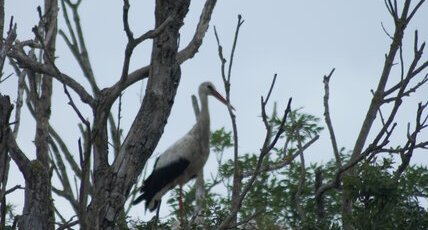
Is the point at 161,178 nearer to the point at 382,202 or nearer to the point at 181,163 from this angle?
the point at 181,163

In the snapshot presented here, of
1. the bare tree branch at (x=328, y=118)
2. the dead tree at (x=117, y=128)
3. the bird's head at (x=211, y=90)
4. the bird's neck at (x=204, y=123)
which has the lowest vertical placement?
the dead tree at (x=117, y=128)

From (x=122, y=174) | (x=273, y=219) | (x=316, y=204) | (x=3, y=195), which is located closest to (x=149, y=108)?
(x=122, y=174)

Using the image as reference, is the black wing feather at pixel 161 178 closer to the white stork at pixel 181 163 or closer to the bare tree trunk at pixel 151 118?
the white stork at pixel 181 163

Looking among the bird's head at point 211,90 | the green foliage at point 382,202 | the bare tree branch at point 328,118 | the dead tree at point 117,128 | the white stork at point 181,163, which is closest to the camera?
the dead tree at point 117,128

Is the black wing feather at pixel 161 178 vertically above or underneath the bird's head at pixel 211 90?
underneath

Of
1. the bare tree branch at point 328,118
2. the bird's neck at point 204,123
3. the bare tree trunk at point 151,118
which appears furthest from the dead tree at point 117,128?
the bird's neck at point 204,123

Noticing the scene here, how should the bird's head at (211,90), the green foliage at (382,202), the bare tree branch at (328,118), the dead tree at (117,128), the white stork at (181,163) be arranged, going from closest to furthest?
1. the dead tree at (117,128)
2. the green foliage at (382,202)
3. the bare tree branch at (328,118)
4. the white stork at (181,163)
5. the bird's head at (211,90)

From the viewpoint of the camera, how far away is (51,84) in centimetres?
844

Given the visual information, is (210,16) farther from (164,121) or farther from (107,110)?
(107,110)

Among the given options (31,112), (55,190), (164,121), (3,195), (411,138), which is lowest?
(3,195)

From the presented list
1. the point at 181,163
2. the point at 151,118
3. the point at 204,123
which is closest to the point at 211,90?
the point at 204,123

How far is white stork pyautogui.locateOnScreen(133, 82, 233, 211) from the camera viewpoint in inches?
411

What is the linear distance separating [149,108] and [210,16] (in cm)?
157

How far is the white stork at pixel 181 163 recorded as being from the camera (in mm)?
10430
